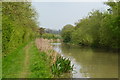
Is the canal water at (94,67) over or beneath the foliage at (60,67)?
beneath

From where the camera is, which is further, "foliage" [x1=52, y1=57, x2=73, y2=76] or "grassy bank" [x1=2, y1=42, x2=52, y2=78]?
"foliage" [x1=52, y1=57, x2=73, y2=76]

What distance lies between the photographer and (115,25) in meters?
27.7

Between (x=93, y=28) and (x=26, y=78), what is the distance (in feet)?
112

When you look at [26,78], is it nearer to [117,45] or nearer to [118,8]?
[118,8]

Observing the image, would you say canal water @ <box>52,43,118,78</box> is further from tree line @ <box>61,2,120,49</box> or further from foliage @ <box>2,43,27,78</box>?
tree line @ <box>61,2,120,49</box>

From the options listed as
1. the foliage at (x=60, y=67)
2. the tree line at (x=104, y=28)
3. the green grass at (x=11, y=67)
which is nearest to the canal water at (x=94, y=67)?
the foliage at (x=60, y=67)

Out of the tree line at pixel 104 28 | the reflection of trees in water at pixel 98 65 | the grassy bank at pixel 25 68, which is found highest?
the tree line at pixel 104 28

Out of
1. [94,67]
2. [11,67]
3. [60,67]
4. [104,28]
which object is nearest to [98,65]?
[94,67]

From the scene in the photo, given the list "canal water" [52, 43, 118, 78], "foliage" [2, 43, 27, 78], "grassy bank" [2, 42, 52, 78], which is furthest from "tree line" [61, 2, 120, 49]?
"foliage" [2, 43, 27, 78]

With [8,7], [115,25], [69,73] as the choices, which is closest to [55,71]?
[69,73]

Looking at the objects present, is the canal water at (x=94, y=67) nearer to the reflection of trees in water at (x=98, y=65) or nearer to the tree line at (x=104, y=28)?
the reflection of trees in water at (x=98, y=65)

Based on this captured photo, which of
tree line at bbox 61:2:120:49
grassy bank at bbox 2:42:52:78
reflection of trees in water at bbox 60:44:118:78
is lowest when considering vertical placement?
reflection of trees in water at bbox 60:44:118:78

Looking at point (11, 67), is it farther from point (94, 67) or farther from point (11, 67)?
point (94, 67)

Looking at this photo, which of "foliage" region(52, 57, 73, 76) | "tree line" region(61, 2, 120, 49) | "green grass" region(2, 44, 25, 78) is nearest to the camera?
"green grass" region(2, 44, 25, 78)
